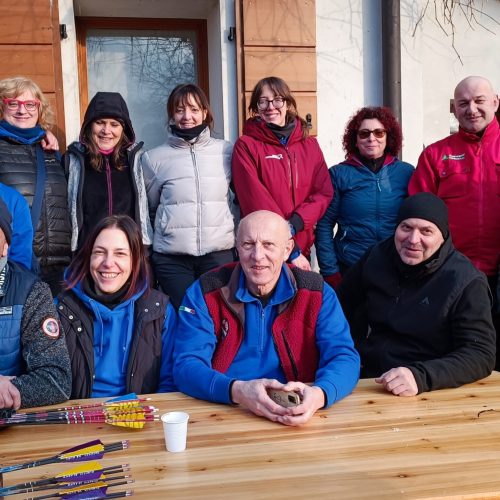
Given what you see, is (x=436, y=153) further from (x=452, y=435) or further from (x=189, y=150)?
(x=452, y=435)

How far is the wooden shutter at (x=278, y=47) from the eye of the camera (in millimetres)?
4637

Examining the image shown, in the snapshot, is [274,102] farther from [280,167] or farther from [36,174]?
[36,174]

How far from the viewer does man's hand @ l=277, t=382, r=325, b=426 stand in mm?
1901

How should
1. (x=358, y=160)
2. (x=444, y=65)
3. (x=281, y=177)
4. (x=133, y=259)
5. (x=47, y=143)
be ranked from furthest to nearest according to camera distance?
(x=444, y=65), (x=358, y=160), (x=281, y=177), (x=47, y=143), (x=133, y=259)

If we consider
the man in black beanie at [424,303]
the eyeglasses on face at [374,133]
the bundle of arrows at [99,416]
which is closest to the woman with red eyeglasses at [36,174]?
the bundle of arrows at [99,416]

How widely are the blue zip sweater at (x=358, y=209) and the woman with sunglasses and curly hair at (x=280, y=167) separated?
11 centimetres

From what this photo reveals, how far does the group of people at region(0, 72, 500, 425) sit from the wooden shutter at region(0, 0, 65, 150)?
98cm

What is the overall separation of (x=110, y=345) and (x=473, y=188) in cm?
218

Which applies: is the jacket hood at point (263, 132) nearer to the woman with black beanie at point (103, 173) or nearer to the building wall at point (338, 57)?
the woman with black beanie at point (103, 173)

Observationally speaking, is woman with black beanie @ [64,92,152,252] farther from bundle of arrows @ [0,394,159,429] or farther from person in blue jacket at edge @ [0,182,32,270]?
bundle of arrows @ [0,394,159,429]

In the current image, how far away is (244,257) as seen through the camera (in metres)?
2.47

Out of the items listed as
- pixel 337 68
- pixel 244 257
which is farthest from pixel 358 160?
pixel 244 257

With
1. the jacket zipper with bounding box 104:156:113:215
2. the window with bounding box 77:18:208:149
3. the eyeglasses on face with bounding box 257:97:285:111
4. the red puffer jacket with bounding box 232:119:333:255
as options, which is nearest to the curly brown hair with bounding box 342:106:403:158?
the red puffer jacket with bounding box 232:119:333:255

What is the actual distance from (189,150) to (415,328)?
5.63 feet
